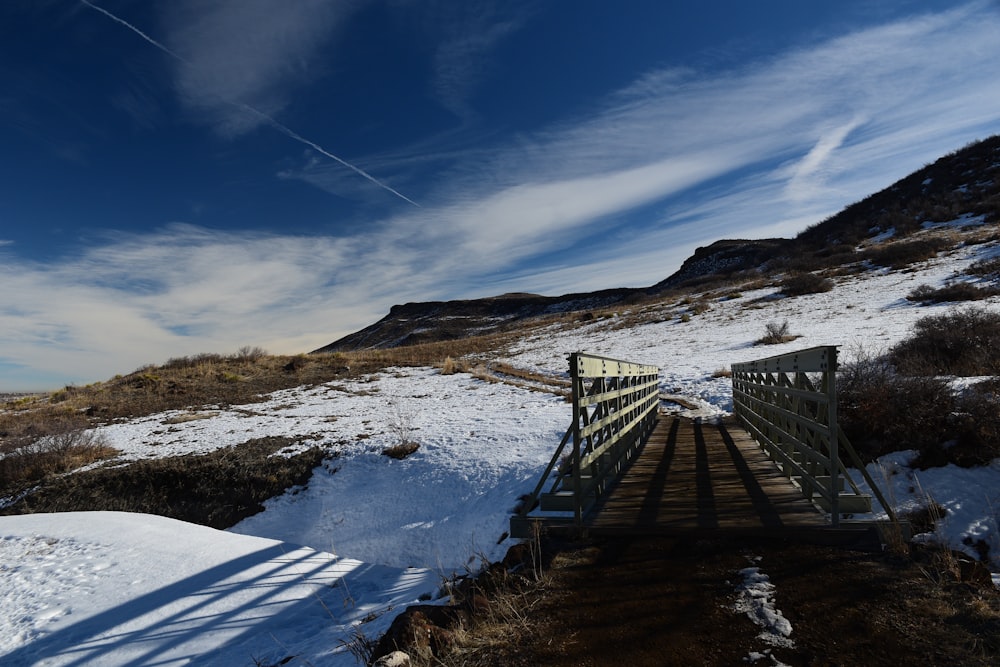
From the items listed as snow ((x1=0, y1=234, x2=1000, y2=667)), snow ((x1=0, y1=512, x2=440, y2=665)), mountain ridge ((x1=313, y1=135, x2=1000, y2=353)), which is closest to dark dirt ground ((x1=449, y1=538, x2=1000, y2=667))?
snow ((x1=0, y1=234, x2=1000, y2=667))

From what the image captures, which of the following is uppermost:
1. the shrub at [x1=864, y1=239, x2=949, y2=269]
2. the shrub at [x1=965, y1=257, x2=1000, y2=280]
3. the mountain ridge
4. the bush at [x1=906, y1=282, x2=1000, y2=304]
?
the mountain ridge

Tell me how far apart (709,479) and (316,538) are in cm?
589

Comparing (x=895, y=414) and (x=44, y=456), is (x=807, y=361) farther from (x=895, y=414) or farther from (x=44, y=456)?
(x=44, y=456)

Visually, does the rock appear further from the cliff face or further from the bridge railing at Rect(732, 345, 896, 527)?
the cliff face

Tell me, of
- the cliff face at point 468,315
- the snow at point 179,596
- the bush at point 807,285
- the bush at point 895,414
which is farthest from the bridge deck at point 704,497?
the cliff face at point 468,315

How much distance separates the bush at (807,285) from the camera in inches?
1196

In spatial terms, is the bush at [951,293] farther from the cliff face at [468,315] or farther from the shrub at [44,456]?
the cliff face at [468,315]

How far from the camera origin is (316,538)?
25.1 feet

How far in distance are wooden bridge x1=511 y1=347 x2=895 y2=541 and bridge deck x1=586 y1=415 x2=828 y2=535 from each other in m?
0.01

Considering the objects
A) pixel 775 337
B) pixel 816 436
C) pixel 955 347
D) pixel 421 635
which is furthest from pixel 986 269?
pixel 421 635

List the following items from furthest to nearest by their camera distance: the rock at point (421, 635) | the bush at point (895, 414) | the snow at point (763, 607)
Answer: the bush at point (895, 414) < the rock at point (421, 635) < the snow at point (763, 607)

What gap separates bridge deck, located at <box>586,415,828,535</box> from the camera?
4.44 m

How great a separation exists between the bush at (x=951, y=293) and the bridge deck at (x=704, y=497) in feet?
58.4

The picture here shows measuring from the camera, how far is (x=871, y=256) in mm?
35906
